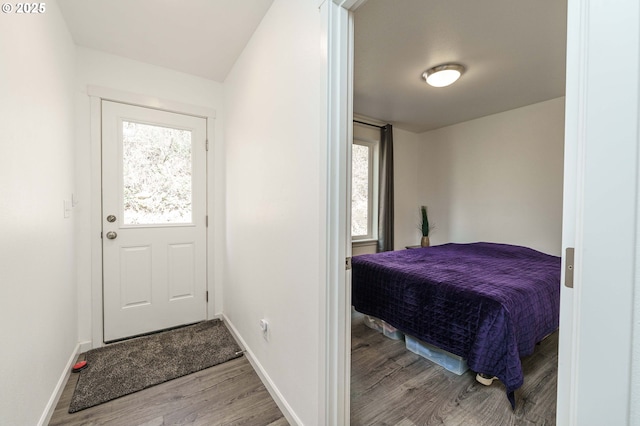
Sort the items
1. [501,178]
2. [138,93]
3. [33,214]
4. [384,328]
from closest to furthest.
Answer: [33,214] < [138,93] < [384,328] < [501,178]

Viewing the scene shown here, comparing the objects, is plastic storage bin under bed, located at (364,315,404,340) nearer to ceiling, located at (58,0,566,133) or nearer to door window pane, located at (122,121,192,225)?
door window pane, located at (122,121,192,225)

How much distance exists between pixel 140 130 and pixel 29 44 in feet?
3.68

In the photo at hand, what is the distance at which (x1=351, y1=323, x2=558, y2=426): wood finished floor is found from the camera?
1492mm

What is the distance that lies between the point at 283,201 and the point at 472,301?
4.42 feet

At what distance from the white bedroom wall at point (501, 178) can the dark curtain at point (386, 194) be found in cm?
86

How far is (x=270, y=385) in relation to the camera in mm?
1668

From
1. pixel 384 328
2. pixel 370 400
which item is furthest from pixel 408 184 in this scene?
pixel 370 400

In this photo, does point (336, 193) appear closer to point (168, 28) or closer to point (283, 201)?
point (283, 201)

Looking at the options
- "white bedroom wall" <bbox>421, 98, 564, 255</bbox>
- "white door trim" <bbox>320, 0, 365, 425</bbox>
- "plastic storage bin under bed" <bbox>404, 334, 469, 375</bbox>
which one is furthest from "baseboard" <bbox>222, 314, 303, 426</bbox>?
"white bedroom wall" <bbox>421, 98, 564, 255</bbox>

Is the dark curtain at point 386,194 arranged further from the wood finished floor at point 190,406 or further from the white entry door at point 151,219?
the wood finished floor at point 190,406

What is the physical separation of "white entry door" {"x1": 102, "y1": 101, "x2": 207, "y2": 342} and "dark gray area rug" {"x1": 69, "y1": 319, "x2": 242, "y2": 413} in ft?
0.66

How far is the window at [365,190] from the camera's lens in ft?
12.8

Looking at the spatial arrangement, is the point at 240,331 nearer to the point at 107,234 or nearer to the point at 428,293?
the point at 107,234

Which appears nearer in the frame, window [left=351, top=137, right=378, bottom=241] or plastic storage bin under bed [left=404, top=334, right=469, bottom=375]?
plastic storage bin under bed [left=404, top=334, right=469, bottom=375]
